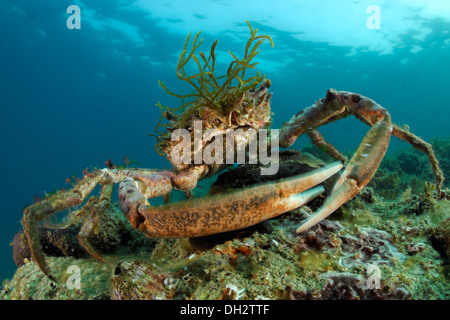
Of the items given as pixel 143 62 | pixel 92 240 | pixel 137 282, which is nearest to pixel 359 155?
pixel 137 282

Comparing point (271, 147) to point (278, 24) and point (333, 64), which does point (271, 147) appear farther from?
point (333, 64)

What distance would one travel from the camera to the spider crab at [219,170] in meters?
2.01

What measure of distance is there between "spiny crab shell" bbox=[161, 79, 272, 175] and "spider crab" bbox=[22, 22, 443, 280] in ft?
0.05

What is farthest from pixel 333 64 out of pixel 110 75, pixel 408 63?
pixel 110 75

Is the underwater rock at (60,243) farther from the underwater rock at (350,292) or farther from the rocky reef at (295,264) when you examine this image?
the underwater rock at (350,292)

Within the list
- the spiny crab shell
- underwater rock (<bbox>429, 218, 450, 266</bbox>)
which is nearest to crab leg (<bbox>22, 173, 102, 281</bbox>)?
the spiny crab shell

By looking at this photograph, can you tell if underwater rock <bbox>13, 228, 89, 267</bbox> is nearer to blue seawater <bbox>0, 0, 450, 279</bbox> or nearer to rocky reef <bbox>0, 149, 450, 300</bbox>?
rocky reef <bbox>0, 149, 450, 300</bbox>

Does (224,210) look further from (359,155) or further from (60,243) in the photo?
(60,243)

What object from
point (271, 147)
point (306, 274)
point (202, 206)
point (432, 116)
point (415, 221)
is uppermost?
point (432, 116)

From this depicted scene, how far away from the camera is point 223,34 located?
41.4 m

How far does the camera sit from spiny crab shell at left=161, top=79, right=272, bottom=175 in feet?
11.9

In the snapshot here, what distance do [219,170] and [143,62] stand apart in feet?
202

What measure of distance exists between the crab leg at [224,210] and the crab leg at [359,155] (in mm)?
246
